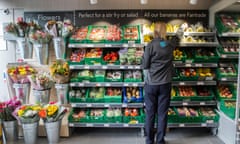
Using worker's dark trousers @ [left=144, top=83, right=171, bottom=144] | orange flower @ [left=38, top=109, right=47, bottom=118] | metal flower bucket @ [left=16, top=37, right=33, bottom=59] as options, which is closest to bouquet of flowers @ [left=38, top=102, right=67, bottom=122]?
orange flower @ [left=38, top=109, right=47, bottom=118]

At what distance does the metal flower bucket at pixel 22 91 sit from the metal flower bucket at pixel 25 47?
1.79 ft

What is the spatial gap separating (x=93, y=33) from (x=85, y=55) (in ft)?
1.51

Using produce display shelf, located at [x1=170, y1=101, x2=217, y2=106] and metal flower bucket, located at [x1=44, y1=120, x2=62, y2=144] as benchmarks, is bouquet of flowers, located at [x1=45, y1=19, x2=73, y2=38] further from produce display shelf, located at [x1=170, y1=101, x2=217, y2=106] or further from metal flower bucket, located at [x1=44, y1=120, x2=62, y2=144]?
produce display shelf, located at [x1=170, y1=101, x2=217, y2=106]

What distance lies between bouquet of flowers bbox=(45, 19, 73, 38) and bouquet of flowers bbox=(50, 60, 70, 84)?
55cm

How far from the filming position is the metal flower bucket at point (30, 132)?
4027 mm

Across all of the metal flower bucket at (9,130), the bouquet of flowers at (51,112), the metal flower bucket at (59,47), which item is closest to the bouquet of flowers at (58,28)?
the metal flower bucket at (59,47)

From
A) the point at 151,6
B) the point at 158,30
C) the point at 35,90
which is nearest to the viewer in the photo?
the point at 158,30

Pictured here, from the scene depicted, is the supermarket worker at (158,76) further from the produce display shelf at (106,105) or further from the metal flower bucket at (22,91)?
the metal flower bucket at (22,91)

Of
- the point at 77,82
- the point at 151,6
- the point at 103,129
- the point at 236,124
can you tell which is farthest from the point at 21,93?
the point at 236,124

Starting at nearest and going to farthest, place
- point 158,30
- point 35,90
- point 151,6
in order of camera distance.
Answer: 1. point 158,30
2. point 35,90
3. point 151,6

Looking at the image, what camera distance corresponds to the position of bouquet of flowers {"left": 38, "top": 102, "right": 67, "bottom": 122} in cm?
401

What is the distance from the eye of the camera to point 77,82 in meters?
4.53

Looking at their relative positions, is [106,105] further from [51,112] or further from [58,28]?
[58,28]

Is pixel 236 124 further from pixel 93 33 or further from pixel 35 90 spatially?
pixel 35 90
